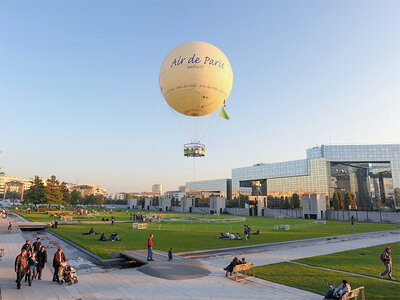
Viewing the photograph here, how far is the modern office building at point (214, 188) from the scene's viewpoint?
173 meters

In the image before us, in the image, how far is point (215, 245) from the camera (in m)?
23.2

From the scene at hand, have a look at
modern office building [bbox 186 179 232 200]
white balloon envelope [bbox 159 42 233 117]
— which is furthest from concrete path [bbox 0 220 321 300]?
modern office building [bbox 186 179 232 200]

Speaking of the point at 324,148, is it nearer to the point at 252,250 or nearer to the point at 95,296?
the point at 252,250

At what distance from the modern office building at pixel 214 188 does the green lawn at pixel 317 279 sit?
151561 mm

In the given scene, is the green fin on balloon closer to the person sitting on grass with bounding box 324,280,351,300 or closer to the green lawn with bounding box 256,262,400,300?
the green lawn with bounding box 256,262,400,300

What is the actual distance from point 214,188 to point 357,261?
16377 centimetres

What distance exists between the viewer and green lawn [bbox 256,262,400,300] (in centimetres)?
1113

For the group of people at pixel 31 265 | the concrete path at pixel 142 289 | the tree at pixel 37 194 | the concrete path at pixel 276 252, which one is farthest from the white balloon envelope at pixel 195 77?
the tree at pixel 37 194

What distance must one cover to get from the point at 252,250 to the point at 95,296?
46.4 ft

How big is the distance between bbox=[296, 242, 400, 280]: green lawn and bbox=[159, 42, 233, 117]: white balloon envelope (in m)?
17.3

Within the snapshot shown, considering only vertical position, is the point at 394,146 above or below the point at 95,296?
above

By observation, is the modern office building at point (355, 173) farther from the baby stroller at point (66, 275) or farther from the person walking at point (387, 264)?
the baby stroller at point (66, 275)

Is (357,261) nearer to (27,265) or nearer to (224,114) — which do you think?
(224,114)

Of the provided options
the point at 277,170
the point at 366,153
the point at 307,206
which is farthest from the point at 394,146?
the point at 307,206
